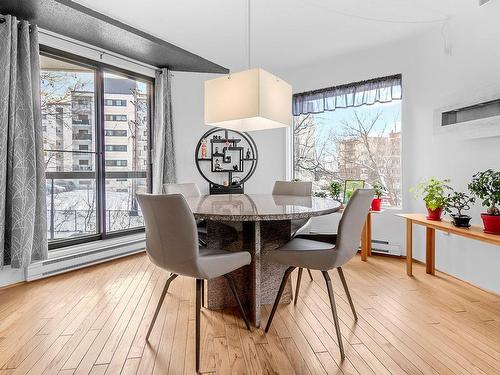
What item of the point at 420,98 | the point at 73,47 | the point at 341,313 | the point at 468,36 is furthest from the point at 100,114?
the point at 468,36

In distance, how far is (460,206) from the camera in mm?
2701

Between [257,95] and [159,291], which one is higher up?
[257,95]

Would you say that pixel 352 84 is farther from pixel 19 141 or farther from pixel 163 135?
pixel 19 141

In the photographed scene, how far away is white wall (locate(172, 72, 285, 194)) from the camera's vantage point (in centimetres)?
445

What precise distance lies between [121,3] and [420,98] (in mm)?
3051

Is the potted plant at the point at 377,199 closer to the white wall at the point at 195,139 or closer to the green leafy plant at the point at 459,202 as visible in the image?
the green leafy plant at the point at 459,202

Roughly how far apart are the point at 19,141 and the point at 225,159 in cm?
249

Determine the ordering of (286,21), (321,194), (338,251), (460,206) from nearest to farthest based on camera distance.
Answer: (338,251) → (460,206) → (286,21) → (321,194)

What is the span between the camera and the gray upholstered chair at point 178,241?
1.57 meters

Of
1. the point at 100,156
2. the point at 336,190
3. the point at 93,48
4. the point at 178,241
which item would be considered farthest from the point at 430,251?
the point at 93,48

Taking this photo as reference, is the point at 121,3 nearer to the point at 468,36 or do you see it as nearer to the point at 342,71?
the point at 342,71

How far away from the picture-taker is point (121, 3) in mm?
2783

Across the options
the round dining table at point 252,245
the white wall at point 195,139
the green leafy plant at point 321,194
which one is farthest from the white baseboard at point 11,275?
the green leafy plant at point 321,194

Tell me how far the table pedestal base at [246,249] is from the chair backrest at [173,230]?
55 cm
